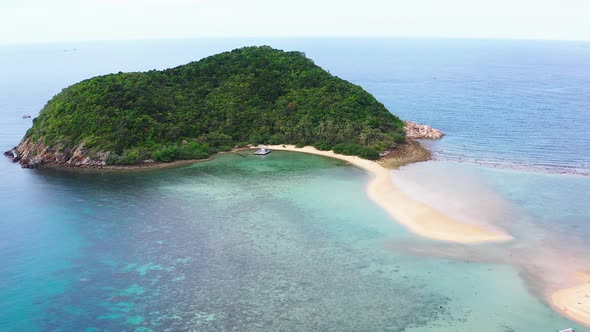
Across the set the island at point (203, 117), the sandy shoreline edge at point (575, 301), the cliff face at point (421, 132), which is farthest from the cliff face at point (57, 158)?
the sandy shoreline edge at point (575, 301)

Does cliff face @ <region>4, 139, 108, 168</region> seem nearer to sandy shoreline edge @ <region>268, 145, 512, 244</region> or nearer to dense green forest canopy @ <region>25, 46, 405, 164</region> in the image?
dense green forest canopy @ <region>25, 46, 405, 164</region>

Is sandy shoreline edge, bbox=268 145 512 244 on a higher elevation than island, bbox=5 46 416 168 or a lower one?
lower

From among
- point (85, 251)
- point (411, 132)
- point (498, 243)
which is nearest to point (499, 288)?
point (498, 243)

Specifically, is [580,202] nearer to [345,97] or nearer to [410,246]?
[410,246]

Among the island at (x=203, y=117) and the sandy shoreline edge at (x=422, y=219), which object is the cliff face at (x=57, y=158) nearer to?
the island at (x=203, y=117)

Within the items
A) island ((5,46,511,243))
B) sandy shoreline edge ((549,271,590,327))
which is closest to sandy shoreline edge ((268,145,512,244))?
island ((5,46,511,243))
